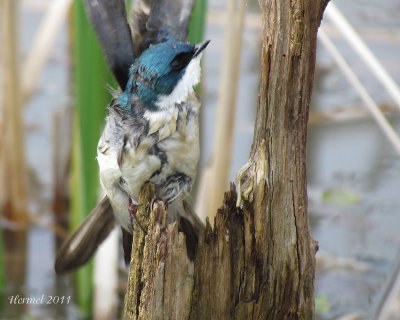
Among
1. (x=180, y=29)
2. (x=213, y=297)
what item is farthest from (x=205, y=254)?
(x=180, y=29)

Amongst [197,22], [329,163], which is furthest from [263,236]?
[329,163]

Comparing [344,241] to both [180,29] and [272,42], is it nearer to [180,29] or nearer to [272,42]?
[180,29]

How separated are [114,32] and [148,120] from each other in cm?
31

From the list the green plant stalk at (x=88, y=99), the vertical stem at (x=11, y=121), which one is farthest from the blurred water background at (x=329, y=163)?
the green plant stalk at (x=88, y=99)

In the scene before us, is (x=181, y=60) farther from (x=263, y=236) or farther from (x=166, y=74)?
(x=263, y=236)

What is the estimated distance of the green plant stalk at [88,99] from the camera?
2.48m

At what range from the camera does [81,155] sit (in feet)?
8.80

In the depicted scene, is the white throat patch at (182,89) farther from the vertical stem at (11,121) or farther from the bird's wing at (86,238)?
the vertical stem at (11,121)

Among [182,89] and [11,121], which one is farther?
[11,121]

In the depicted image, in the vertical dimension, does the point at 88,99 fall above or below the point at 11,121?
below

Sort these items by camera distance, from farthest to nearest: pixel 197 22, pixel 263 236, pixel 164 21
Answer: pixel 197 22 → pixel 164 21 → pixel 263 236

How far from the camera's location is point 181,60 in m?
1.95

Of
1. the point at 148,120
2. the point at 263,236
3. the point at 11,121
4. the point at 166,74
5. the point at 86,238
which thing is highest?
the point at 11,121

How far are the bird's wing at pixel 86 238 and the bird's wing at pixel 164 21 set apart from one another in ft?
1.82
